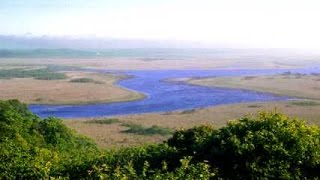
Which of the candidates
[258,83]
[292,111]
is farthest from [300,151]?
[258,83]

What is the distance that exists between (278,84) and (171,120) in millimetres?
41439

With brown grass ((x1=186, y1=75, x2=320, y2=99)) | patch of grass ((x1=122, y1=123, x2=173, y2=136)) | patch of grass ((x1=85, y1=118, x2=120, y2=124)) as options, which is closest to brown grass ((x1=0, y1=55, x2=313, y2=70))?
brown grass ((x1=186, y1=75, x2=320, y2=99))

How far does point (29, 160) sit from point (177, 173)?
7644mm

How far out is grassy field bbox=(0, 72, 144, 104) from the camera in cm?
7531

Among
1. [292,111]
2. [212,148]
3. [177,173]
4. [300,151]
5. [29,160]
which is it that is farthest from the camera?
[292,111]

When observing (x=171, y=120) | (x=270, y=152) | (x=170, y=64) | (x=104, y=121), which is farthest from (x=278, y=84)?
(x=270, y=152)

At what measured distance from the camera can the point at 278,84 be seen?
93.1 meters

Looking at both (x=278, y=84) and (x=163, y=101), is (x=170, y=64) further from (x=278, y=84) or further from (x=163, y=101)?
(x=163, y=101)

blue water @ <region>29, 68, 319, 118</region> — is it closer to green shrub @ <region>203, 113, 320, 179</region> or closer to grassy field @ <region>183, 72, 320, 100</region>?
grassy field @ <region>183, 72, 320, 100</region>

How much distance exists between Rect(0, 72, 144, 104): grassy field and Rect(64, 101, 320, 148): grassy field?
16.3m

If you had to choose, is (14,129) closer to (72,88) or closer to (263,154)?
(263,154)

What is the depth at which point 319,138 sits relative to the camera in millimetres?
16969

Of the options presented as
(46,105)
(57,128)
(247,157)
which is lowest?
(46,105)

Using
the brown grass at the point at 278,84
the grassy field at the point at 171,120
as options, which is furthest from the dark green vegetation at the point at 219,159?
the brown grass at the point at 278,84
